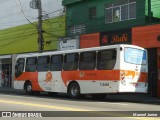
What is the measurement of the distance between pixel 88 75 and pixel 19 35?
19.0 metres

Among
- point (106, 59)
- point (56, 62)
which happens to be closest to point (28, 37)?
point (56, 62)

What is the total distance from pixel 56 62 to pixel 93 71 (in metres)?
3.75

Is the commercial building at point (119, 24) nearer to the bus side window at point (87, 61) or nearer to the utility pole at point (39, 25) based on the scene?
the utility pole at point (39, 25)

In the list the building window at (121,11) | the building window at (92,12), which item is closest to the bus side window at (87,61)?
the building window at (121,11)

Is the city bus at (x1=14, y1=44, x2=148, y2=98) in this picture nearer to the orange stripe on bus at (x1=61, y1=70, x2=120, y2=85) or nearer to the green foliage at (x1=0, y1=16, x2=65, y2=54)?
the orange stripe on bus at (x1=61, y1=70, x2=120, y2=85)

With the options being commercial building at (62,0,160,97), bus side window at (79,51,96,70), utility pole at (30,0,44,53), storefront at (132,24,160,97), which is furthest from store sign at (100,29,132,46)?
bus side window at (79,51,96,70)

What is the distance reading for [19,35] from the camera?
132 ft

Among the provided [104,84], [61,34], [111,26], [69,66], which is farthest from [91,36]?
[104,84]

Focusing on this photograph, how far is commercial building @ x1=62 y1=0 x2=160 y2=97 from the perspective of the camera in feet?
85.7

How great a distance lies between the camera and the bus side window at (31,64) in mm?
27508

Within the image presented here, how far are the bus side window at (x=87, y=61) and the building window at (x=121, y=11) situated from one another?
6878 mm

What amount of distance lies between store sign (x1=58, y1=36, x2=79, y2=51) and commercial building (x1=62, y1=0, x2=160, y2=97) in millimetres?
516

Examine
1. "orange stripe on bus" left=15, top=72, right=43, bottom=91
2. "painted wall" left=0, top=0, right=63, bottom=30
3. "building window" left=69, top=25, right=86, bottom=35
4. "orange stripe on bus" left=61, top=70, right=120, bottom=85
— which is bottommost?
"orange stripe on bus" left=15, top=72, right=43, bottom=91

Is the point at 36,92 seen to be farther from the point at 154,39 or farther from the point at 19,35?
the point at 19,35
